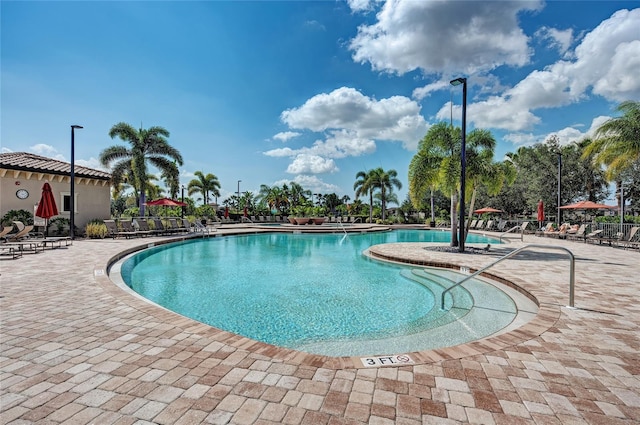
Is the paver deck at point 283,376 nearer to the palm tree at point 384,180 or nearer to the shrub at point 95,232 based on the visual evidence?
the shrub at point 95,232

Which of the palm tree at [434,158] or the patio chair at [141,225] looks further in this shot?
the patio chair at [141,225]

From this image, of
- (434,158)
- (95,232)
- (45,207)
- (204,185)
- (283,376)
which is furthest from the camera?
(204,185)

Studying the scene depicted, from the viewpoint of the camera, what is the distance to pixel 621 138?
51.3ft

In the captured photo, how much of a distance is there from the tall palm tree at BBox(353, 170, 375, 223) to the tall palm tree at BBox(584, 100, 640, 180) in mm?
21733

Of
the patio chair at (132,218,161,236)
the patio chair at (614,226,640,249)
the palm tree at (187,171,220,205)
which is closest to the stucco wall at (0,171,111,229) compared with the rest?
the patio chair at (132,218,161,236)

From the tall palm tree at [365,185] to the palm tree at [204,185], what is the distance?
19.0 m

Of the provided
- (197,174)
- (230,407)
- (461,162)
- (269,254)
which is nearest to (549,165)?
(461,162)

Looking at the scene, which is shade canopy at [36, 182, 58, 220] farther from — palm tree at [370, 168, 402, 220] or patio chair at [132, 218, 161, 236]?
palm tree at [370, 168, 402, 220]

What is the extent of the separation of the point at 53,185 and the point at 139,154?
5010mm

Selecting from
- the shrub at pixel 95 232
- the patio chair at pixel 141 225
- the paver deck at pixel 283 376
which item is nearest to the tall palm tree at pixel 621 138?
the paver deck at pixel 283 376

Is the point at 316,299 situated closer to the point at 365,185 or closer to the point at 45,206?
the point at 45,206

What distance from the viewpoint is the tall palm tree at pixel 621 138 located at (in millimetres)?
15242

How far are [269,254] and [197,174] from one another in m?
31.1

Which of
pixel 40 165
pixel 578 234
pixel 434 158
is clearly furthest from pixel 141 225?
pixel 578 234
